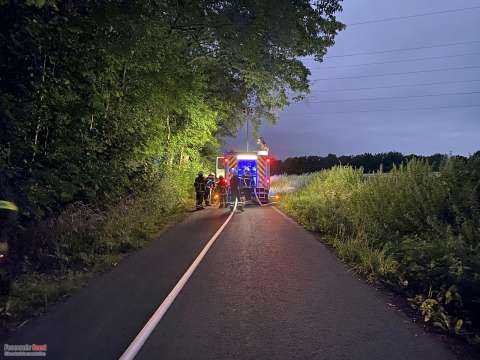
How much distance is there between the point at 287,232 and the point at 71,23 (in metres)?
8.02

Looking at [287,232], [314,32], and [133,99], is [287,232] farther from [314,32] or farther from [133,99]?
[314,32]

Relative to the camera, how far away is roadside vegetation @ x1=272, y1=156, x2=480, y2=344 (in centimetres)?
550

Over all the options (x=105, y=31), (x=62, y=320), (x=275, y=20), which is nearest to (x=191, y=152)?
(x=275, y=20)

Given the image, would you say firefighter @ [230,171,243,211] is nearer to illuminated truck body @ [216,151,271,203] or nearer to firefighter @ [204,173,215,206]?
firefighter @ [204,173,215,206]

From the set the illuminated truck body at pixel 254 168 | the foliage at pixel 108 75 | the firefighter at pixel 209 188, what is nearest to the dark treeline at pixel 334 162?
the illuminated truck body at pixel 254 168

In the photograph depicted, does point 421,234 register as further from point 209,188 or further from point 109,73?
point 209,188

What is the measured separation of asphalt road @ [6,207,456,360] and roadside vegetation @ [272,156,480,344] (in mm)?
460

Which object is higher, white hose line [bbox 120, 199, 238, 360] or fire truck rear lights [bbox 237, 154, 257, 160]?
fire truck rear lights [bbox 237, 154, 257, 160]

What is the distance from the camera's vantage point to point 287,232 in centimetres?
1313

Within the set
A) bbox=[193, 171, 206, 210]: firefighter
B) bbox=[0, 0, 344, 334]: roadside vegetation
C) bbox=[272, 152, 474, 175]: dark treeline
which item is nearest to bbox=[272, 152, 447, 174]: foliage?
bbox=[272, 152, 474, 175]: dark treeline

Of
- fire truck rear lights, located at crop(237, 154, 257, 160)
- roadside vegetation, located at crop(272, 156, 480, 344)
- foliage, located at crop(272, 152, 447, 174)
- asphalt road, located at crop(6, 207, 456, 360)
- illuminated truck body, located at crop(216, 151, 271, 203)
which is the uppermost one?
foliage, located at crop(272, 152, 447, 174)

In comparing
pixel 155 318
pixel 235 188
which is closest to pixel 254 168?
pixel 235 188

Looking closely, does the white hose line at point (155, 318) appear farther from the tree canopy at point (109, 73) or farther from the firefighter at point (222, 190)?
the firefighter at point (222, 190)

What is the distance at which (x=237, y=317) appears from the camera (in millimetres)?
5359
